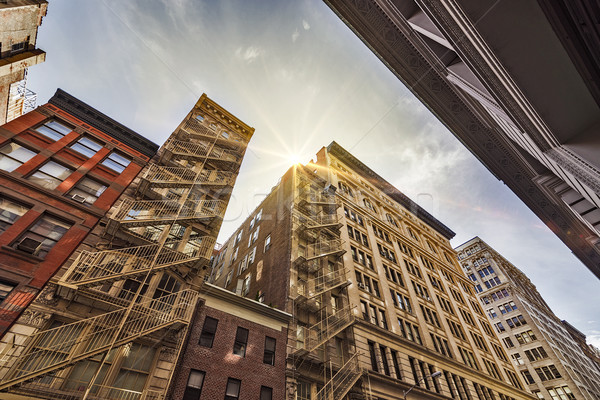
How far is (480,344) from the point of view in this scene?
36.3 metres

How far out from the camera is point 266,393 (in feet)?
50.7

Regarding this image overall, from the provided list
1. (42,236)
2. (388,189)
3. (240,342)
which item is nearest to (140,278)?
(42,236)

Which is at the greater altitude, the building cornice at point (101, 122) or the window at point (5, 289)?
the building cornice at point (101, 122)

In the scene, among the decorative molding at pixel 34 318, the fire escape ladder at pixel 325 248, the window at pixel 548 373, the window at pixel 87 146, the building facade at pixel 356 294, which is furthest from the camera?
the window at pixel 548 373

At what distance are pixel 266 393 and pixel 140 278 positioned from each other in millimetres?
9549

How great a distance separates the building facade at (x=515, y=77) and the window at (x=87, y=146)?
61.2ft

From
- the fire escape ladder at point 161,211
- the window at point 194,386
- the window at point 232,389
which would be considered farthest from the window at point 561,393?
the fire escape ladder at point 161,211

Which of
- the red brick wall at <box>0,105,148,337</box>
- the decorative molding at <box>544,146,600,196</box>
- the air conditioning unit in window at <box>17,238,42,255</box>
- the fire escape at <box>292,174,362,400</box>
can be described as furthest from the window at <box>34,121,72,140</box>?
the decorative molding at <box>544,146,600,196</box>

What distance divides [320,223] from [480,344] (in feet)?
94.1

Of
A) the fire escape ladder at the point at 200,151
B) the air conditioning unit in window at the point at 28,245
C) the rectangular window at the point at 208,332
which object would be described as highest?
the fire escape ladder at the point at 200,151

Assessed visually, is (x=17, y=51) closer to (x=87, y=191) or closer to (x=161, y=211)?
(x=87, y=191)

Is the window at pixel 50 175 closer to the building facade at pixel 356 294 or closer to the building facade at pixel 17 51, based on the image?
the building facade at pixel 17 51

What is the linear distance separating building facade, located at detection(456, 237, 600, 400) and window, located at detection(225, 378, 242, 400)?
4772 cm

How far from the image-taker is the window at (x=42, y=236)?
12148mm
